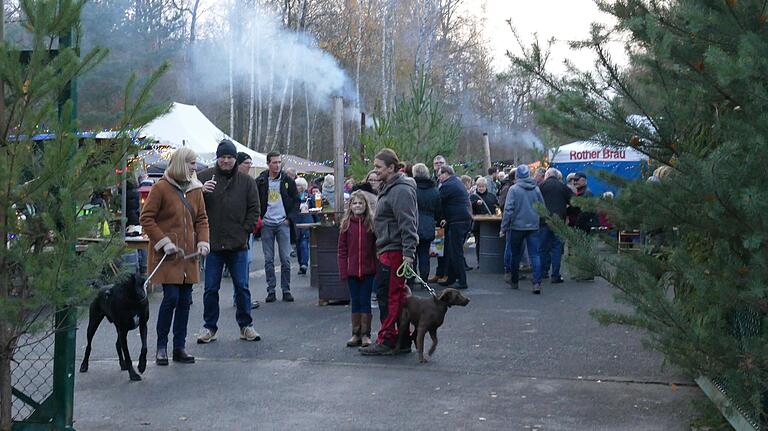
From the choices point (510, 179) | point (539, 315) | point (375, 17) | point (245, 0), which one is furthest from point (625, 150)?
point (375, 17)

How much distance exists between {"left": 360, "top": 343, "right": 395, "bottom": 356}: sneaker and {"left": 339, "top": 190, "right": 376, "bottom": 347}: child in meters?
0.22

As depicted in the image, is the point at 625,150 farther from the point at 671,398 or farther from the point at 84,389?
the point at 84,389

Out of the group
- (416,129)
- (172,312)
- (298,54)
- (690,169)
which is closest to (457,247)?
(172,312)

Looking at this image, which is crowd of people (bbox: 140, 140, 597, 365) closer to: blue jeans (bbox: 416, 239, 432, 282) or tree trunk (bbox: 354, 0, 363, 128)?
blue jeans (bbox: 416, 239, 432, 282)

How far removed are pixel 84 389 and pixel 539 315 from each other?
558cm

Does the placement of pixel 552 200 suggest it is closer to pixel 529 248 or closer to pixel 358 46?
pixel 529 248

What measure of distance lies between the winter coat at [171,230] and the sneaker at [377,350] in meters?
1.61

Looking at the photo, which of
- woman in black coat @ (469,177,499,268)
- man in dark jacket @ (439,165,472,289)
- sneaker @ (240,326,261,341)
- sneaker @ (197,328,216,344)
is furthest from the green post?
woman in black coat @ (469,177,499,268)

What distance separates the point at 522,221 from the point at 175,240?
21.2ft

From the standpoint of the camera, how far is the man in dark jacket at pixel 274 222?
40.0 feet

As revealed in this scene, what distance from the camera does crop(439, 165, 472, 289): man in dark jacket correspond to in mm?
13508

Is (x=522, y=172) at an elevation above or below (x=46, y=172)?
above

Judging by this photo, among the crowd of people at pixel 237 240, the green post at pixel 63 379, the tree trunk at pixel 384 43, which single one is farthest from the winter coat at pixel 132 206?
the tree trunk at pixel 384 43

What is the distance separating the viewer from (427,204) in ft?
43.0
